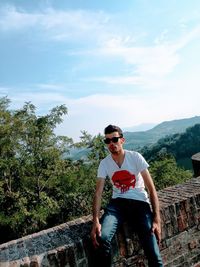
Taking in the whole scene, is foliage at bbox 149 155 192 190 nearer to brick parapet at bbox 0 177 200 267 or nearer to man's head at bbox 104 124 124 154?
brick parapet at bbox 0 177 200 267

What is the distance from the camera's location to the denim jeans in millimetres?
3377

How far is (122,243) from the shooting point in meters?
3.68

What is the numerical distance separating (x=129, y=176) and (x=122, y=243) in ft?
2.55

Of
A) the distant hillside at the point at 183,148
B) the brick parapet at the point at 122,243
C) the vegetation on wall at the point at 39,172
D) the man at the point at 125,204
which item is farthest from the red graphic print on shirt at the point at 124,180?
the distant hillside at the point at 183,148

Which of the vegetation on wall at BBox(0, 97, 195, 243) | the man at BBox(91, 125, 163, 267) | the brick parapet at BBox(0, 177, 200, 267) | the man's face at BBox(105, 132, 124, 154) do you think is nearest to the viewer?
the brick parapet at BBox(0, 177, 200, 267)

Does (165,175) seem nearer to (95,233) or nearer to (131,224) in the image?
(131,224)

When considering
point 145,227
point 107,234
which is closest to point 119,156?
point 145,227

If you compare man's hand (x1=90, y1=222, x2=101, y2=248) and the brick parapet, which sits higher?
man's hand (x1=90, y1=222, x2=101, y2=248)

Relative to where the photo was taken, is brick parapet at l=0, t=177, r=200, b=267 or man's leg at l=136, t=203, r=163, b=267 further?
man's leg at l=136, t=203, r=163, b=267

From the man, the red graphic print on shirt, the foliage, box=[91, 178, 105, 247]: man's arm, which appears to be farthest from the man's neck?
the foliage

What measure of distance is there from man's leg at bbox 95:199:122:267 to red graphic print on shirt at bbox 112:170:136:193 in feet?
1.07

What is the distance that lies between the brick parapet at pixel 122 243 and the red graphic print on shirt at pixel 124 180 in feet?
1.52

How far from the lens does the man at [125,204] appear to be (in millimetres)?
3449

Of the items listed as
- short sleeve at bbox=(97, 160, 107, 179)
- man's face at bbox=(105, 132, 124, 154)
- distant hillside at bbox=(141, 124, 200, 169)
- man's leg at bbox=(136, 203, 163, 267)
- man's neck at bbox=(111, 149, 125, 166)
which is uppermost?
man's face at bbox=(105, 132, 124, 154)
